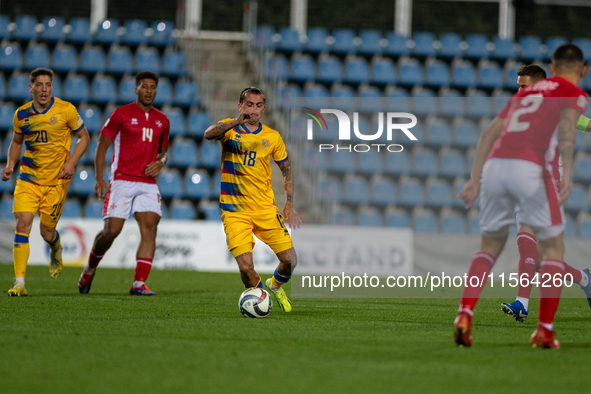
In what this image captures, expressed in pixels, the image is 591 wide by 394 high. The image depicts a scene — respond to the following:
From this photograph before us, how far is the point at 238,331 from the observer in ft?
15.1

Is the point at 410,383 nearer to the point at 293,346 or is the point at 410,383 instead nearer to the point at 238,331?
the point at 293,346

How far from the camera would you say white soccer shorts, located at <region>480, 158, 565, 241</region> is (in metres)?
4.09

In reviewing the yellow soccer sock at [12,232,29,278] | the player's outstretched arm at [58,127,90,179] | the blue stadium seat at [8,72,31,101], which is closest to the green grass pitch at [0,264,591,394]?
the yellow soccer sock at [12,232,29,278]

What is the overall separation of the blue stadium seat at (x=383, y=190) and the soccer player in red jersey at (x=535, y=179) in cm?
767

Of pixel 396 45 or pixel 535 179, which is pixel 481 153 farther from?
pixel 396 45

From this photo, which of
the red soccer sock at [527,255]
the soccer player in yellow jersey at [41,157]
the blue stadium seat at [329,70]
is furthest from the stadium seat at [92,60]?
the red soccer sock at [527,255]

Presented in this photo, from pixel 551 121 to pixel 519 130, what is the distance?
0.21 m

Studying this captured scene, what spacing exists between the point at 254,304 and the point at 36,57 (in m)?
13.0

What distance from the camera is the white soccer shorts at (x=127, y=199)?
23.7 feet

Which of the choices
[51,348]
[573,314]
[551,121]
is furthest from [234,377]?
[573,314]

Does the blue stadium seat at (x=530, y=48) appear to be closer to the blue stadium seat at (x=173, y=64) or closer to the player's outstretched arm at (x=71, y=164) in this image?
the blue stadium seat at (x=173, y=64)

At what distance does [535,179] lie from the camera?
4.09 m

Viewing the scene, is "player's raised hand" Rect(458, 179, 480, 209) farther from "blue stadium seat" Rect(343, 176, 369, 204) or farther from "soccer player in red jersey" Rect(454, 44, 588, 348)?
"blue stadium seat" Rect(343, 176, 369, 204)

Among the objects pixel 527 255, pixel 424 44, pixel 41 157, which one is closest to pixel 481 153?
pixel 527 255
